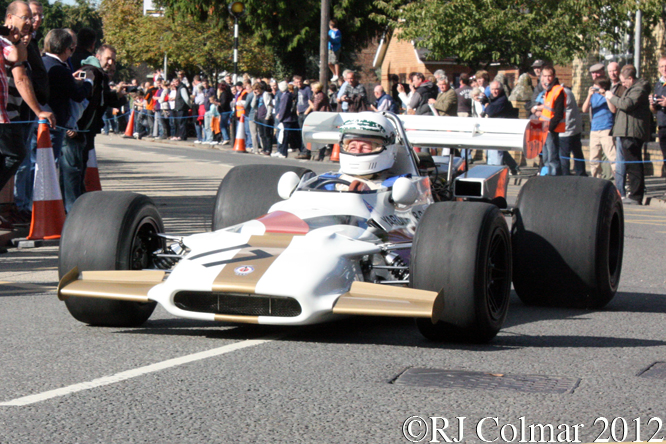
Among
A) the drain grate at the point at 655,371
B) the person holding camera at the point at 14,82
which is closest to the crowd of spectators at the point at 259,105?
the person holding camera at the point at 14,82

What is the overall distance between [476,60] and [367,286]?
27778 mm

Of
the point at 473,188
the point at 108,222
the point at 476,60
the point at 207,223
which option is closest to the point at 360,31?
the point at 476,60

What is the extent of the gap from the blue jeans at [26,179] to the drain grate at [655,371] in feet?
25.3

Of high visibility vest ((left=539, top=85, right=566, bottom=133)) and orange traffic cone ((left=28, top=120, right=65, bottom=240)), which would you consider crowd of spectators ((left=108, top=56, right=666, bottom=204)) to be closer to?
high visibility vest ((left=539, top=85, right=566, bottom=133))

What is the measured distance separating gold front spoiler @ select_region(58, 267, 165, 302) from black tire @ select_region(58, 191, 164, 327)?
237 mm

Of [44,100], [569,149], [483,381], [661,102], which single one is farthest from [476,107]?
[483,381]

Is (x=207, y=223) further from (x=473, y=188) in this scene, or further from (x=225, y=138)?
(x=225, y=138)

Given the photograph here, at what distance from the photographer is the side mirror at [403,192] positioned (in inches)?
295

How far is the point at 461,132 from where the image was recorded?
9.70m

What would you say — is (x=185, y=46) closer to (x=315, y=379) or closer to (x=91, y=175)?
(x=91, y=175)

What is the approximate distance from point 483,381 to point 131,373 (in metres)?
1.80

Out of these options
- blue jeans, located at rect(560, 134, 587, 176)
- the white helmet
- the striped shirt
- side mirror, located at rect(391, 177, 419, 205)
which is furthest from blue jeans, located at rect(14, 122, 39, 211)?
blue jeans, located at rect(560, 134, 587, 176)

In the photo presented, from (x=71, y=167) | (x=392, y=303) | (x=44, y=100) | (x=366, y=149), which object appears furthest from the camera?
(x=71, y=167)

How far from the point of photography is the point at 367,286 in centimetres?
628
